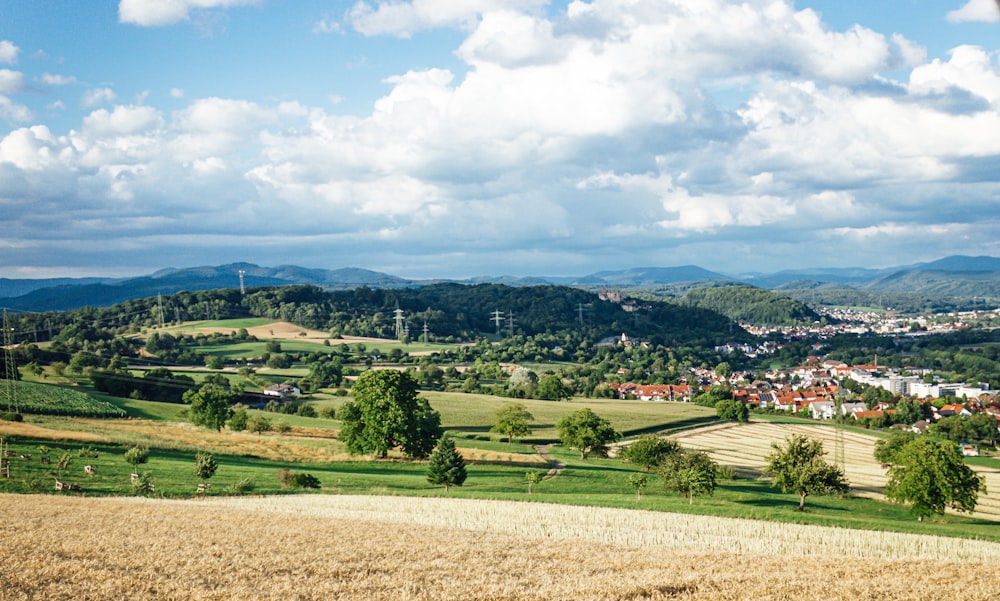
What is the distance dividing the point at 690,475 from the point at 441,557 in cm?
2539

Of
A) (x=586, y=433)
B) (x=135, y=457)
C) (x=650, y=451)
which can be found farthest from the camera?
(x=586, y=433)

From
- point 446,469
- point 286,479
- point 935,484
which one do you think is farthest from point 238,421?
point 935,484

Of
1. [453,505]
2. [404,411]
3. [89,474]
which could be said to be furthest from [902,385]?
[89,474]

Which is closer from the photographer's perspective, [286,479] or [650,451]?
[286,479]

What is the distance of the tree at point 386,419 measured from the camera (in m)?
54.2

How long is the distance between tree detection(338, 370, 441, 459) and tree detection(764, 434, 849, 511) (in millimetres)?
26411

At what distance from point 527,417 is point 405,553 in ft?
181

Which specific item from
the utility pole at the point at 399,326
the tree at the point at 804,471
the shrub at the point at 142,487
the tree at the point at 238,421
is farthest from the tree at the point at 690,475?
the utility pole at the point at 399,326

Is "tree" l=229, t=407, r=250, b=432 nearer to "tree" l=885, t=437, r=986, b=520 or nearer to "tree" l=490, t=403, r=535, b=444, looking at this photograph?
"tree" l=490, t=403, r=535, b=444

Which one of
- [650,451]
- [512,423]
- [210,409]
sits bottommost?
[512,423]

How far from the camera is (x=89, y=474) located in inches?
1529

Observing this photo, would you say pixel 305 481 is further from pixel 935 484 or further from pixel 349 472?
pixel 935 484

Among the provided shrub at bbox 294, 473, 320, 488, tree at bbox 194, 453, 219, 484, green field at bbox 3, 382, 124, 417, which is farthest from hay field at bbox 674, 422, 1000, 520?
green field at bbox 3, 382, 124, 417

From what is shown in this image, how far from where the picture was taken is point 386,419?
54219 millimetres
